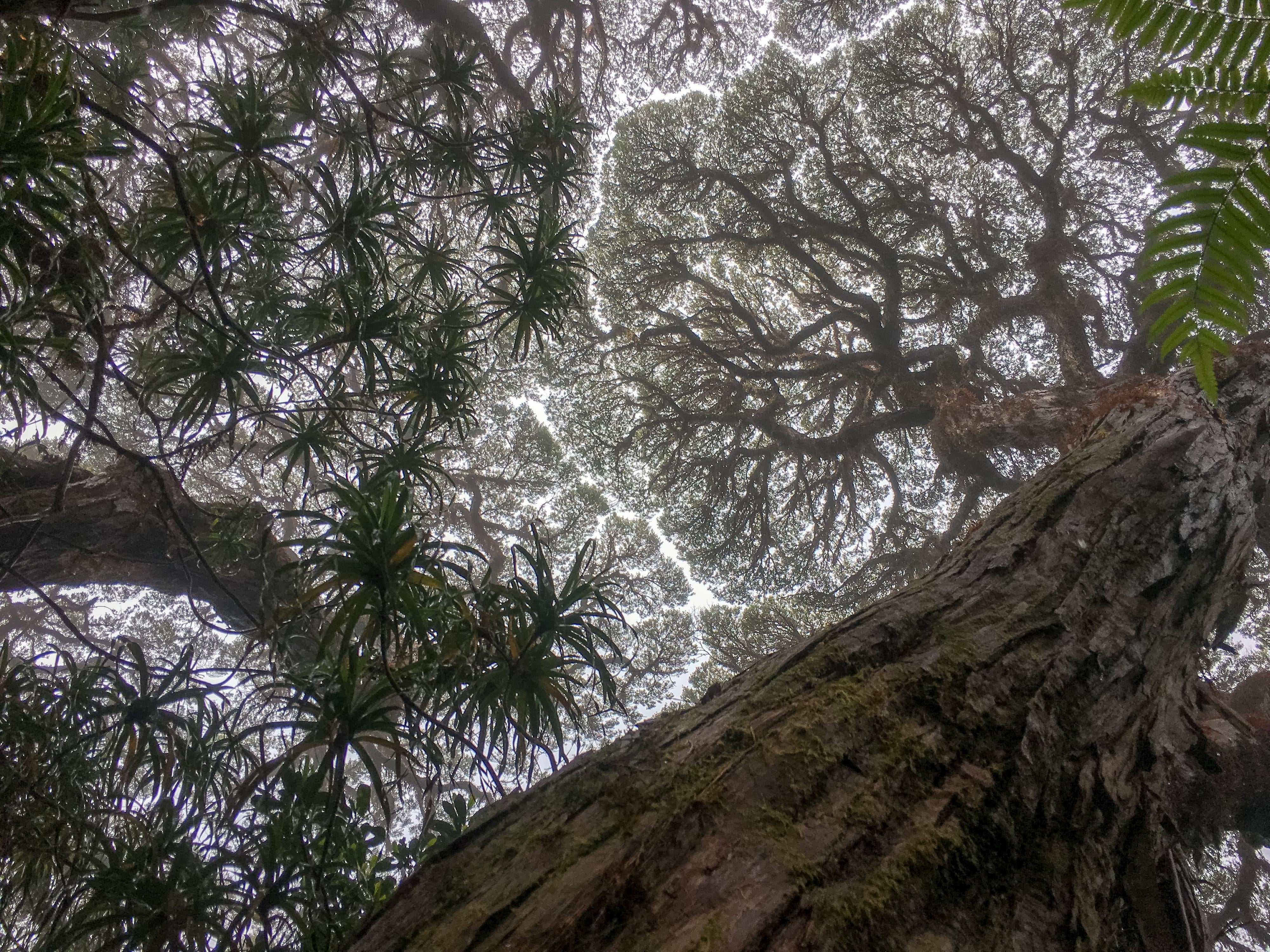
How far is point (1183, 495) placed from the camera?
2.58 metres

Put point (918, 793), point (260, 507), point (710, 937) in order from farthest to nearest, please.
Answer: point (260, 507)
point (918, 793)
point (710, 937)

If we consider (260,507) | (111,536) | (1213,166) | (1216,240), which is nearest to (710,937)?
(1216,240)

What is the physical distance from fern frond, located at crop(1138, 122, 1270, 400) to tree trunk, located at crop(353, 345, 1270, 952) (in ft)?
3.31

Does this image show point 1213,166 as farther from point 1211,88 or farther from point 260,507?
point 260,507

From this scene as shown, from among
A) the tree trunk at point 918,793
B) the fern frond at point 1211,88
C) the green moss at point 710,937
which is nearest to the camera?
the fern frond at point 1211,88

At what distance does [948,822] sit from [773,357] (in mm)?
7125

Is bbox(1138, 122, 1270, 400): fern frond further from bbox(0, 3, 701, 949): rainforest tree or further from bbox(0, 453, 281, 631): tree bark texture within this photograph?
bbox(0, 453, 281, 631): tree bark texture

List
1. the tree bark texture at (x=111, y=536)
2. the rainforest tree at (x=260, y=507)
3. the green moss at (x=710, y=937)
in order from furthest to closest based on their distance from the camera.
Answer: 1. the tree bark texture at (x=111, y=536)
2. the rainforest tree at (x=260, y=507)
3. the green moss at (x=710, y=937)

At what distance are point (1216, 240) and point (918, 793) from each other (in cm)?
121

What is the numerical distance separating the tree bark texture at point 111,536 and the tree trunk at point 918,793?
10.0 feet

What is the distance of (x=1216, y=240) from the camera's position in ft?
3.06

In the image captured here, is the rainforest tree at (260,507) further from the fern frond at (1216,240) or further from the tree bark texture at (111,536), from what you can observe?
the fern frond at (1216,240)

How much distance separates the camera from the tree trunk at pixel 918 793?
3.76ft

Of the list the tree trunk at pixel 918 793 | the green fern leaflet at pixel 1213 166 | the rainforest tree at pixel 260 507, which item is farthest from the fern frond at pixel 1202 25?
the rainforest tree at pixel 260 507
